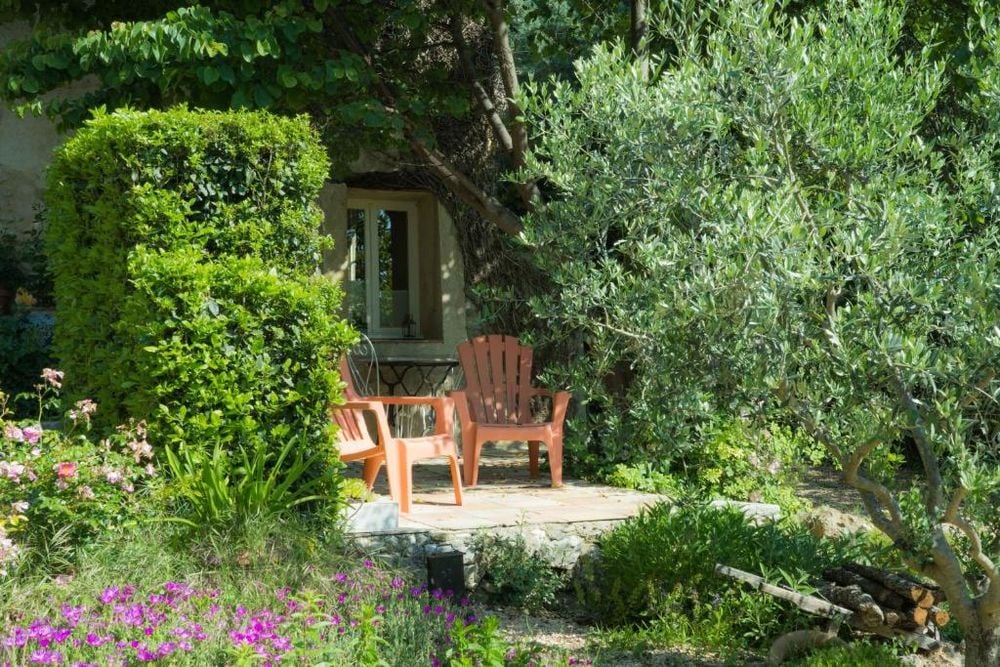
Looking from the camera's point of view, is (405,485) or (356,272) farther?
(356,272)

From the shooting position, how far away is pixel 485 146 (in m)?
9.95

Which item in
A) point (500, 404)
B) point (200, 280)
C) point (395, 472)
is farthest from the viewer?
point (500, 404)

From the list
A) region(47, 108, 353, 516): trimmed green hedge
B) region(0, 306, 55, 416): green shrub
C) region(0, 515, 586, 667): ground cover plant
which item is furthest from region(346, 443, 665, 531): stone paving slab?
region(0, 306, 55, 416): green shrub

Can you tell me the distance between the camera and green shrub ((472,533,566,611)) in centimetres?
543

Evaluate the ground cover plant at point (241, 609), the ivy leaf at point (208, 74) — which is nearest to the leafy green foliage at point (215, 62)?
the ivy leaf at point (208, 74)

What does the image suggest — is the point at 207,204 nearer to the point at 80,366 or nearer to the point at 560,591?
the point at 80,366

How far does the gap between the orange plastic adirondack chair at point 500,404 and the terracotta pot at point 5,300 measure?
342 centimetres

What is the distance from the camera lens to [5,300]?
820 cm

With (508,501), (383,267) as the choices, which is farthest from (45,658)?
(383,267)

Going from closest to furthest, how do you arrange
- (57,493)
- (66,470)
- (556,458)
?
(66,470) → (57,493) → (556,458)

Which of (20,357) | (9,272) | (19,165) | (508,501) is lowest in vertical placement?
(508,501)

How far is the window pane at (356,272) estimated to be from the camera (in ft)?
33.9

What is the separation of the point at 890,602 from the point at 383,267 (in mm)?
6761

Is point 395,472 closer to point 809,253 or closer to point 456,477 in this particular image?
point 456,477
